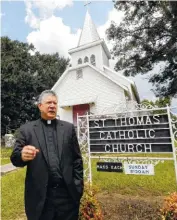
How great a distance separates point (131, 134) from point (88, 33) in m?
20.5

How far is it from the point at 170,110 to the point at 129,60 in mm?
15893

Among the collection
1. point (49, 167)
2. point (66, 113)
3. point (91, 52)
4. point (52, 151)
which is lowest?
point (49, 167)

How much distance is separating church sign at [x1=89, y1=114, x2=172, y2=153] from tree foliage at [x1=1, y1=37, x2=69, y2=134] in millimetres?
23136

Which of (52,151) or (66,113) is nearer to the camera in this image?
(52,151)

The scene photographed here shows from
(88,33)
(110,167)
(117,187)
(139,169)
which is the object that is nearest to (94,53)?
(88,33)

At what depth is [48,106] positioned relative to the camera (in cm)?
259

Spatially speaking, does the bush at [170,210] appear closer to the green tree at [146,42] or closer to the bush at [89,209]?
the bush at [89,209]

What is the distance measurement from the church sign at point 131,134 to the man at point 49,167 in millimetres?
2008

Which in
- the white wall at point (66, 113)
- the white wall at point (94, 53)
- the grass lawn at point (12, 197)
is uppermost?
the white wall at point (94, 53)

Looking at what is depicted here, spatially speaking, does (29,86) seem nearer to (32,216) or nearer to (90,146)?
(90,146)

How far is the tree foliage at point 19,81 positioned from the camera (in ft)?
86.2

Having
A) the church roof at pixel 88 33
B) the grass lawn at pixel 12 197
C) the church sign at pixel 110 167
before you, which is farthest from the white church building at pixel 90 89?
the church sign at pixel 110 167

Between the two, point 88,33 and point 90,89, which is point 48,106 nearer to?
point 90,89

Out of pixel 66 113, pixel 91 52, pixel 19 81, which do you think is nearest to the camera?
pixel 66 113
